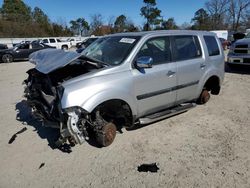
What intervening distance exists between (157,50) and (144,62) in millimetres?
712

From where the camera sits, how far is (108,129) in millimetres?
4062

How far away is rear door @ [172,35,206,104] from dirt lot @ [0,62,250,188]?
0.56m

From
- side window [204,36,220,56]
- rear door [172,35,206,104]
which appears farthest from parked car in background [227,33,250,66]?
rear door [172,35,206,104]

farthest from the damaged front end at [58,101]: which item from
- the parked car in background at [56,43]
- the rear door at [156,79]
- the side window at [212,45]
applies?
the parked car in background at [56,43]

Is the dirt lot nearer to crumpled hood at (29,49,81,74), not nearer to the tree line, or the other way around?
crumpled hood at (29,49,81,74)

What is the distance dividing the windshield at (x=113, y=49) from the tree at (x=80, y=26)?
72818 millimetres

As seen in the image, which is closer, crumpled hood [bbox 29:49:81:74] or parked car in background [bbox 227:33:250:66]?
crumpled hood [bbox 29:49:81:74]

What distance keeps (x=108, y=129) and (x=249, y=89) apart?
5491 mm

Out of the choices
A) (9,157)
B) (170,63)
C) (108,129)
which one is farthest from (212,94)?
(9,157)

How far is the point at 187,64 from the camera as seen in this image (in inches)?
201

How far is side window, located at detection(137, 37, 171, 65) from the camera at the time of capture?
14.7 feet

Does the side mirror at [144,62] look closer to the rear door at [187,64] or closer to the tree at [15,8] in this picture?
the rear door at [187,64]

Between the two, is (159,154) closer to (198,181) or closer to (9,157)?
(198,181)

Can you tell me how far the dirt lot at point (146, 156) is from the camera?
3334 millimetres
